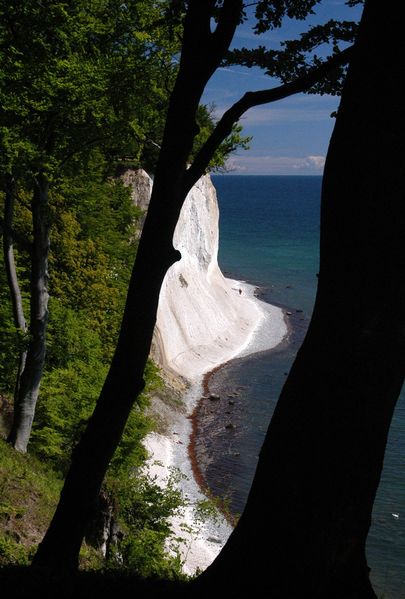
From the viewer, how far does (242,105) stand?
6.07 meters

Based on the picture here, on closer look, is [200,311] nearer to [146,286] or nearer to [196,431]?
[196,431]

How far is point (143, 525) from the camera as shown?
15844mm

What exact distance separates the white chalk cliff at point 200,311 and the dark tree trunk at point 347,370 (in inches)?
1174

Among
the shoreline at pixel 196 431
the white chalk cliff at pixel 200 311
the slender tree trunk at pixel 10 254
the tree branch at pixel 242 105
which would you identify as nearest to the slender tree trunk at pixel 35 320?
the slender tree trunk at pixel 10 254

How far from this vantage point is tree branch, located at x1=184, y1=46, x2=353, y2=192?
594cm

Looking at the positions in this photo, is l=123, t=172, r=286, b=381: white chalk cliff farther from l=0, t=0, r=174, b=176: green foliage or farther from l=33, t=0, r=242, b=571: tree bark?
l=33, t=0, r=242, b=571: tree bark

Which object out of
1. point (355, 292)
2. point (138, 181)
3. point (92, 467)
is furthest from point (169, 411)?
point (355, 292)

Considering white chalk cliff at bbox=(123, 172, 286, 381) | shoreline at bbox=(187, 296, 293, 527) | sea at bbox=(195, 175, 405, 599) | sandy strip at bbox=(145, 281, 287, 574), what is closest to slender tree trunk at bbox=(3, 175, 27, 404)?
sandy strip at bbox=(145, 281, 287, 574)

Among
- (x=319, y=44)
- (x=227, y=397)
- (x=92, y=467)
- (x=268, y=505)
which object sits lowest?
(x=227, y=397)

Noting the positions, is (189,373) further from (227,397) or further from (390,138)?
(390,138)

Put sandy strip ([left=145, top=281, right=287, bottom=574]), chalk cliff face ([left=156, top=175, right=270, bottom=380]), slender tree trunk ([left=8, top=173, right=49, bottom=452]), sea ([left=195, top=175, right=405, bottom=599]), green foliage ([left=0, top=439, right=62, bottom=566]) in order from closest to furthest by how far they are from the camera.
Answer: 1. green foliage ([left=0, top=439, right=62, bottom=566])
2. slender tree trunk ([left=8, top=173, right=49, bottom=452])
3. sandy strip ([left=145, top=281, right=287, bottom=574])
4. sea ([left=195, top=175, right=405, bottom=599])
5. chalk cliff face ([left=156, top=175, right=270, bottom=380])

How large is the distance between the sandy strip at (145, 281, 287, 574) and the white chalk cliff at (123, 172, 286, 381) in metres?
0.20

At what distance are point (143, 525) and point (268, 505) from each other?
12.1m

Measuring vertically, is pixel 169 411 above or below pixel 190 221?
below
